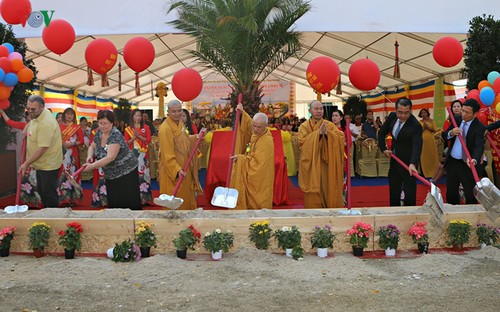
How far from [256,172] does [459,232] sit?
7.34 ft

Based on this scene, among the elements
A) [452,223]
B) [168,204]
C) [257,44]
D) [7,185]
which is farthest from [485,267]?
[7,185]

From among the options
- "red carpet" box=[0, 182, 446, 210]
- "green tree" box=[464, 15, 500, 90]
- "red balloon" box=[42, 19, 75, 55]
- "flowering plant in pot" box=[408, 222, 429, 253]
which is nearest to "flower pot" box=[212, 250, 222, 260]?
"flowering plant in pot" box=[408, 222, 429, 253]

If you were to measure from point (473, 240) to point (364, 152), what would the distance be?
5614mm

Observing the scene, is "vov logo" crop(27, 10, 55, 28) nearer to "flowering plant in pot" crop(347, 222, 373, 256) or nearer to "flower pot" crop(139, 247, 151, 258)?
"flower pot" crop(139, 247, 151, 258)

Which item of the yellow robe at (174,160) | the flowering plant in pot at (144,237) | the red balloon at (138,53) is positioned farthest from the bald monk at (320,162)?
the red balloon at (138,53)

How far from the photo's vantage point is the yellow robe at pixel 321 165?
586 cm

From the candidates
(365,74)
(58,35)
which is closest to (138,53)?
(58,35)

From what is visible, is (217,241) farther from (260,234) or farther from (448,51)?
(448,51)

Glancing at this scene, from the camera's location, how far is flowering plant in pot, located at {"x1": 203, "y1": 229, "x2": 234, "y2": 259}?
434cm

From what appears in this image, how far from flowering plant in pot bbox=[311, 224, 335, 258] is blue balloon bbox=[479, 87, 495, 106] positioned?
2.88m

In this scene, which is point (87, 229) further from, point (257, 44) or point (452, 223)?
point (257, 44)

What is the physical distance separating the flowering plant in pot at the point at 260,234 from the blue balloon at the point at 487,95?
10.8 ft

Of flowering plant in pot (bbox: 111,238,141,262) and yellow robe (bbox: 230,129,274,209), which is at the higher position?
yellow robe (bbox: 230,129,274,209)

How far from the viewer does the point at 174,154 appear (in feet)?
18.6
